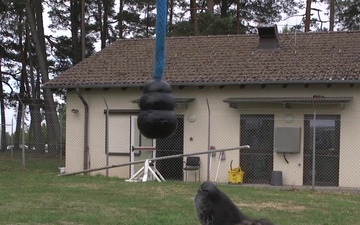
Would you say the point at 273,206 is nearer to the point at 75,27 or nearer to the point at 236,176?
the point at 236,176

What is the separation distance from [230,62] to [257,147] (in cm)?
308

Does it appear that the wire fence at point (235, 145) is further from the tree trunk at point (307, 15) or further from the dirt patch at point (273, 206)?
the tree trunk at point (307, 15)

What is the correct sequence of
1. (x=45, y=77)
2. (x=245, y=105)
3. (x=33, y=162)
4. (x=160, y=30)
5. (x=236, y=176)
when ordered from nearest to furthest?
(x=160, y=30) → (x=236, y=176) → (x=245, y=105) → (x=33, y=162) → (x=45, y=77)

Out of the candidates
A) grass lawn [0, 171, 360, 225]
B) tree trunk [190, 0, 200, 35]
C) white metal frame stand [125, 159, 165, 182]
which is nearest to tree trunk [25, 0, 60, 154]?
tree trunk [190, 0, 200, 35]

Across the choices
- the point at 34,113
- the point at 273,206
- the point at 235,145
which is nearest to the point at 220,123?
the point at 235,145

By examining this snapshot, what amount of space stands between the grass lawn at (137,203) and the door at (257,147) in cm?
202

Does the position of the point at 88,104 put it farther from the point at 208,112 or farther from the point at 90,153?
the point at 208,112

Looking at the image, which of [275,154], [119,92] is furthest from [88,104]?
[275,154]

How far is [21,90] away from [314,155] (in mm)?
29248

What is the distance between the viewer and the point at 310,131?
Answer: 16.7 metres

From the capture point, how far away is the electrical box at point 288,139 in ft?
54.2

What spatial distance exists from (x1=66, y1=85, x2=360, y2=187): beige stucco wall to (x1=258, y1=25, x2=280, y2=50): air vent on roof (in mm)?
2308

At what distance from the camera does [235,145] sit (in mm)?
17266

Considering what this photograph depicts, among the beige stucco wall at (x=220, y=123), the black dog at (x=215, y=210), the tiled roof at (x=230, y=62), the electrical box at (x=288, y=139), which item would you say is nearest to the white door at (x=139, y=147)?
Answer: the beige stucco wall at (x=220, y=123)
